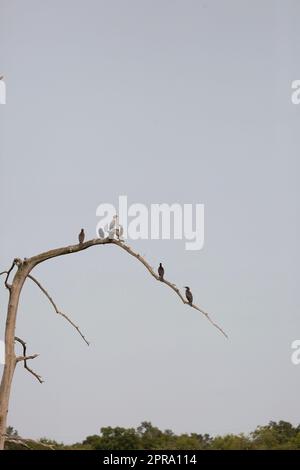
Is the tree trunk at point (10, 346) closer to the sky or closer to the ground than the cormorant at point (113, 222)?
closer to the ground

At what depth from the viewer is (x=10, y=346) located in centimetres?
423

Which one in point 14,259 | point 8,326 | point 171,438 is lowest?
point 171,438

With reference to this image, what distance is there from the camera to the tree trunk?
4.04 meters

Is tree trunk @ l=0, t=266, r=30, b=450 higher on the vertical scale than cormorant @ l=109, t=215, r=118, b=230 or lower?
lower

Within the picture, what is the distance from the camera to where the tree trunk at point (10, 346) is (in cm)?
404
